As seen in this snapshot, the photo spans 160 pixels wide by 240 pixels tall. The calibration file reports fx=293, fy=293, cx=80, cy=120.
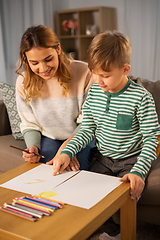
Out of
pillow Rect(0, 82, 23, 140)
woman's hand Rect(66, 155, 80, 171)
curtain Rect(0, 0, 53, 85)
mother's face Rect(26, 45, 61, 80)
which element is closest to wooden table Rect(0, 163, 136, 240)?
woman's hand Rect(66, 155, 80, 171)

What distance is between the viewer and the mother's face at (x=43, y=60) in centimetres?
143

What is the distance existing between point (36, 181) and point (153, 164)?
0.65m

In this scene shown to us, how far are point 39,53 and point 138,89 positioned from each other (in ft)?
1.69

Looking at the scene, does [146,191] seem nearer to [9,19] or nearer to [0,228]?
[0,228]

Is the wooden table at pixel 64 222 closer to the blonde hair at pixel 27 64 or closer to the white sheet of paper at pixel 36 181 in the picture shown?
the white sheet of paper at pixel 36 181

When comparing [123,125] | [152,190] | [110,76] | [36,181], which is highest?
[110,76]

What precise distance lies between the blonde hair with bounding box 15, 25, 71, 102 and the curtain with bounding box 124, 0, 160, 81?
2578mm

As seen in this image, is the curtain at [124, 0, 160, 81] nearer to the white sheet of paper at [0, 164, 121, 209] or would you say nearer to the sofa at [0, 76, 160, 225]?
the sofa at [0, 76, 160, 225]

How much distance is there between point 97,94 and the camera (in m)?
1.39

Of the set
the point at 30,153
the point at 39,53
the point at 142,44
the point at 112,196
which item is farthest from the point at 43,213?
the point at 142,44

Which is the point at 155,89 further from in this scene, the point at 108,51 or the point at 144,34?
the point at 144,34

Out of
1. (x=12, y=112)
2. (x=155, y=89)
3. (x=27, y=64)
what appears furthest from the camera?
(x=12, y=112)

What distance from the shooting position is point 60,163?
1.23 meters

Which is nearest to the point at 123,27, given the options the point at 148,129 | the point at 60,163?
the point at 148,129
